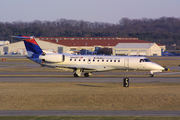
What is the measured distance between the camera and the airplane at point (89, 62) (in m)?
34.2

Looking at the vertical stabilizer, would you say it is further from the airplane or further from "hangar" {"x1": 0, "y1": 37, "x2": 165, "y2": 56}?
"hangar" {"x1": 0, "y1": 37, "x2": 165, "y2": 56}

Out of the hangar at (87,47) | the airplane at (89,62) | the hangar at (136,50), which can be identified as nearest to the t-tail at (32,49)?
the airplane at (89,62)

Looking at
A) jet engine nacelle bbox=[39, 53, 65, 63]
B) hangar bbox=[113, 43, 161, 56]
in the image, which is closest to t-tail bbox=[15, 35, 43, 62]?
jet engine nacelle bbox=[39, 53, 65, 63]

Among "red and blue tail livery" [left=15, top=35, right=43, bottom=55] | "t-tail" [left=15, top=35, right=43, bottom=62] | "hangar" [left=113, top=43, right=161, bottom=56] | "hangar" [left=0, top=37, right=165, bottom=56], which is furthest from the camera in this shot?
"hangar" [left=0, top=37, right=165, bottom=56]

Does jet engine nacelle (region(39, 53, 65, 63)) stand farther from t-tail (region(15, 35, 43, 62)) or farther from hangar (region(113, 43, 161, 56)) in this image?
hangar (region(113, 43, 161, 56))

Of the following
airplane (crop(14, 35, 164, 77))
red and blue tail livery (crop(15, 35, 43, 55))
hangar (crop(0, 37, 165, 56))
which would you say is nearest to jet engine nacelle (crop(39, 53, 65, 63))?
airplane (crop(14, 35, 164, 77))

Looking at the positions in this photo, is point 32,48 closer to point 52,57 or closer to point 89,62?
point 52,57

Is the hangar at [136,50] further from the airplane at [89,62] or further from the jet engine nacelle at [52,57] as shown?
the jet engine nacelle at [52,57]

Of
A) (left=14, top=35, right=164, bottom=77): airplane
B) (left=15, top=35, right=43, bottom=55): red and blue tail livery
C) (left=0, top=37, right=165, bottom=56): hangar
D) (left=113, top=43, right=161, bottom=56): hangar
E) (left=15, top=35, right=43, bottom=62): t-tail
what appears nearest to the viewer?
(left=14, top=35, right=164, bottom=77): airplane

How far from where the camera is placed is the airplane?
112ft

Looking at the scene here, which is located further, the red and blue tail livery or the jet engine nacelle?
the red and blue tail livery

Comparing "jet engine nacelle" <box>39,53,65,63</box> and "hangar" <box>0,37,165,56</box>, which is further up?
"hangar" <box>0,37,165,56</box>

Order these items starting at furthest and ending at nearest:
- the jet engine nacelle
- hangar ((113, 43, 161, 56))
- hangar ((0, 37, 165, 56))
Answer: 1. hangar ((0, 37, 165, 56))
2. hangar ((113, 43, 161, 56))
3. the jet engine nacelle

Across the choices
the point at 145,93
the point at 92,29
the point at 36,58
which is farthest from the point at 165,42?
the point at 145,93
